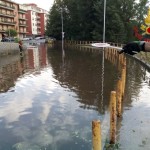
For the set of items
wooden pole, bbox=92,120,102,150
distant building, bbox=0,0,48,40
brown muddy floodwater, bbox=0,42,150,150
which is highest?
distant building, bbox=0,0,48,40

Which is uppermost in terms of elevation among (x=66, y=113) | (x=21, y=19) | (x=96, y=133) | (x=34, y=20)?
(x=34, y=20)

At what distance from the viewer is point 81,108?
32.4 feet

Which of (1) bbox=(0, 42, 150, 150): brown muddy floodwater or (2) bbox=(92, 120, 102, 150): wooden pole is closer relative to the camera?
(2) bbox=(92, 120, 102, 150): wooden pole

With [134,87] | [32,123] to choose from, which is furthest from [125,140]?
[134,87]

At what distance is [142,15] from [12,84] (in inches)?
1758

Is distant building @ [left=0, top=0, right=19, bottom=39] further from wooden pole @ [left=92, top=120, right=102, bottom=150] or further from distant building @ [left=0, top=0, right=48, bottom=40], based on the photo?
wooden pole @ [left=92, top=120, right=102, bottom=150]

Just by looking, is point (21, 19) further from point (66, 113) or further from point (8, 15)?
point (66, 113)

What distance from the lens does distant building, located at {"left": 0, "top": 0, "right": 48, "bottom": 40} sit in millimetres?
83688

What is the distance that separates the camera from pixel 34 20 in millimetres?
119500

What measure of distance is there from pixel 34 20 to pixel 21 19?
69.3 feet

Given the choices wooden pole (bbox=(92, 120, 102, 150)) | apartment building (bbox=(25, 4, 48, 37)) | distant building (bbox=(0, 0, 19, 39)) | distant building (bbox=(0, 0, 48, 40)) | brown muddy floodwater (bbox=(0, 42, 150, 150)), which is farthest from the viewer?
apartment building (bbox=(25, 4, 48, 37))

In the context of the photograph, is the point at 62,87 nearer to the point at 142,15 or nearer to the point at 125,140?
the point at 125,140

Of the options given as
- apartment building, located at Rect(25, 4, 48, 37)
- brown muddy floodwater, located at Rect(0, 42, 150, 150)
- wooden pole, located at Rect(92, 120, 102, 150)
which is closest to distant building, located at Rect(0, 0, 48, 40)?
apartment building, located at Rect(25, 4, 48, 37)

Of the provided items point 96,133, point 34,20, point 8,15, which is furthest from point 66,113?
point 34,20
